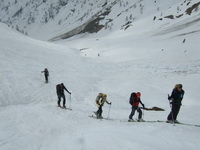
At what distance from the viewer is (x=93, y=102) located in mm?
18250

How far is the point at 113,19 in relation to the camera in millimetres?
136125

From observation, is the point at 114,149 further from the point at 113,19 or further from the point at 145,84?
the point at 113,19

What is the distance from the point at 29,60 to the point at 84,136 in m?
25.4

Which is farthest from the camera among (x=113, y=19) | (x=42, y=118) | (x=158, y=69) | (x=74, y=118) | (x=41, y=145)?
(x=113, y=19)

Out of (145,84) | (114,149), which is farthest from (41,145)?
(145,84)

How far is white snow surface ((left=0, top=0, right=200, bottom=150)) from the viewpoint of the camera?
7566mm

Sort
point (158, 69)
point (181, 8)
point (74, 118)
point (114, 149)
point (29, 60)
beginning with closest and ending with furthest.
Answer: point (114, 149), point (74, 118), point (158, 69), point (29, 60), point (181, 8)

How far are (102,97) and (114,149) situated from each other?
597 centimetres

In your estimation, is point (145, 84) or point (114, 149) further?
point (145, 84)

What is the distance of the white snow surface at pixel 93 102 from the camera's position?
757 cm

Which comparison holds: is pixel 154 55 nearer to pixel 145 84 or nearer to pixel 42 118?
pixel 145 84

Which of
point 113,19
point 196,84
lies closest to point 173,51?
point 196,84

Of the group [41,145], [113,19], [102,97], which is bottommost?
[41,145]

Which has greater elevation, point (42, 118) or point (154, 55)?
point (154, 55)
